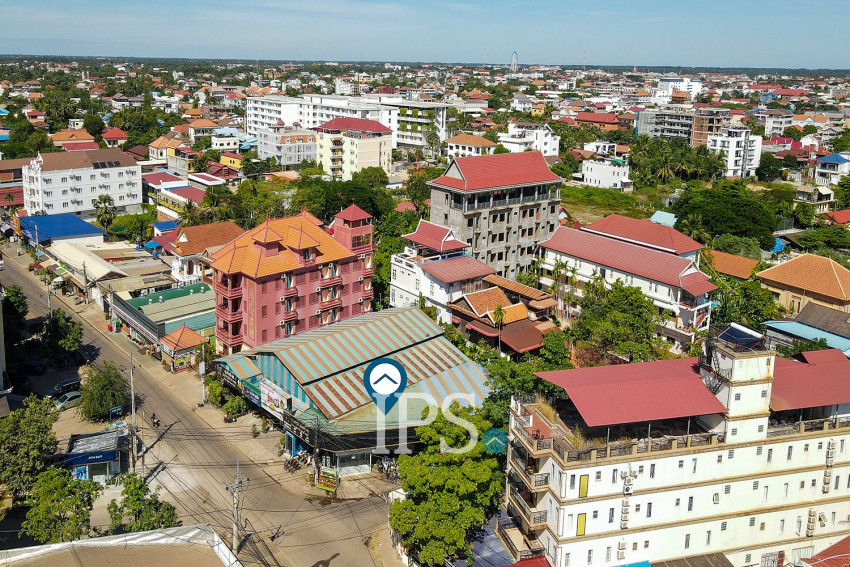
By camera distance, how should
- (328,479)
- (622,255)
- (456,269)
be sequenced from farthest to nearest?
1. (622,255)
2. (456,269)
3. (328,479)

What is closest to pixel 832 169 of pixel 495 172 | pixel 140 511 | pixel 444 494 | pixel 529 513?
pixel 495 172

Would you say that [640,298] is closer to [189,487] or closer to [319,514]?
[319,514]

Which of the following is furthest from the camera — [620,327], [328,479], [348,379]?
[620,327]

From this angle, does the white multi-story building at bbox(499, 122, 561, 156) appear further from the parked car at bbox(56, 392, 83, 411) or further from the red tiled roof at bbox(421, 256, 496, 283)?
the parked car at bbox(56, 392, 83, 411)

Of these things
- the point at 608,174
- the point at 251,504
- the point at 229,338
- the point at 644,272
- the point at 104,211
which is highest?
the point at 608,174

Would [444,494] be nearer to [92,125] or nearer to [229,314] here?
[229,314]

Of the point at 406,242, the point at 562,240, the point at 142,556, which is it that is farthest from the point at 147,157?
the point at 142,556

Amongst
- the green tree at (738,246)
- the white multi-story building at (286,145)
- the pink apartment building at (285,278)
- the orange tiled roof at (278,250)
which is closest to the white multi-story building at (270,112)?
the white multi-story building at (286,145)
